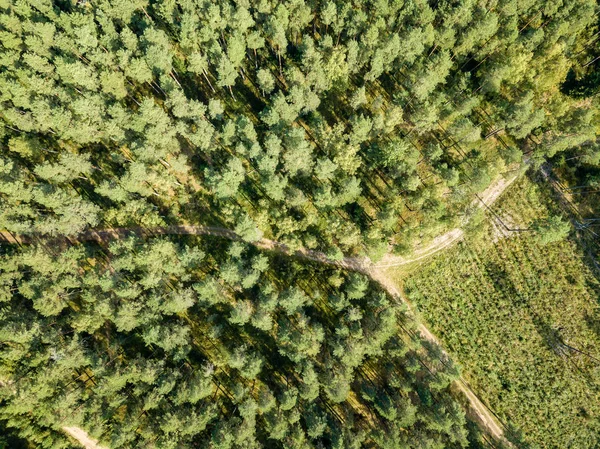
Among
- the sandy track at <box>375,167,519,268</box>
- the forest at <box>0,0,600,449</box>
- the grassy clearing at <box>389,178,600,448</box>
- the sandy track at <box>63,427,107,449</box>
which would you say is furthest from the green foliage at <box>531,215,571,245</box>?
the sandy track at <box>63,427,107,449</box>

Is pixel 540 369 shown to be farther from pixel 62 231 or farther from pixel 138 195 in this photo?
pixel 62 231

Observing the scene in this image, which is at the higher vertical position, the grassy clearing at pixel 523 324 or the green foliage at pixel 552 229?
the green foliage at pixel 552 229

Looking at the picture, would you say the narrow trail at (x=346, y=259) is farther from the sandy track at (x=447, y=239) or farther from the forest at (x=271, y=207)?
the forest at (x=271, y=207)

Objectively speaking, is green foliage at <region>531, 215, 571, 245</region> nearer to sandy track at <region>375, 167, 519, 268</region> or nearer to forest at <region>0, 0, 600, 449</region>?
forest at <region>0, 0, 600, 449</region>

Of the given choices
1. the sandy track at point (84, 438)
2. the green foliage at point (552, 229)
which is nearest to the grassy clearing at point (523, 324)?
the green foliage at point (552, 229)

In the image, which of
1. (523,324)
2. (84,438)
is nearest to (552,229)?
(523,324)
